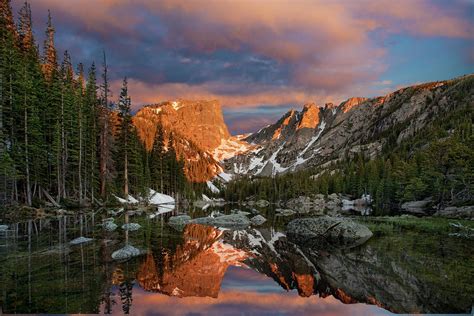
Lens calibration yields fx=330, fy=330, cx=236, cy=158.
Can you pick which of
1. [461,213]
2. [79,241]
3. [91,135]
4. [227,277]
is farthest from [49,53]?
[461,213]

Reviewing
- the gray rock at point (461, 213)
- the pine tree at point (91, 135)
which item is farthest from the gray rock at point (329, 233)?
the pine tree at point (91, 135)

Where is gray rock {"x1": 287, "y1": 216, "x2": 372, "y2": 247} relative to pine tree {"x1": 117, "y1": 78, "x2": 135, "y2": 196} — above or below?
below

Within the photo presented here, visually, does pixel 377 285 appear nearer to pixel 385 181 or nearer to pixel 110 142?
pixel 110 142

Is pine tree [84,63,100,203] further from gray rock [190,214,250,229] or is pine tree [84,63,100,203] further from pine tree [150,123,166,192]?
pine tree [150,123,166,192]

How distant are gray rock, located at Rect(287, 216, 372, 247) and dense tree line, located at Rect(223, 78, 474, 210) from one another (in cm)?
2536

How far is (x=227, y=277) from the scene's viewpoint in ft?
42.8

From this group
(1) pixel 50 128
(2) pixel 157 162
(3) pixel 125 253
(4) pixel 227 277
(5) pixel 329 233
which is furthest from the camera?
(2) pixel 157 162

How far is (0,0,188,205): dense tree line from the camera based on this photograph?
113 ft

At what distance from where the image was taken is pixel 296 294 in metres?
10.5

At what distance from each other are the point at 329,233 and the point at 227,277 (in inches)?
491

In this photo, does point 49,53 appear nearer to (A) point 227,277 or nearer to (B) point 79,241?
(B) point 79,241

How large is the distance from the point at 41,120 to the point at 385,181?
262 ft

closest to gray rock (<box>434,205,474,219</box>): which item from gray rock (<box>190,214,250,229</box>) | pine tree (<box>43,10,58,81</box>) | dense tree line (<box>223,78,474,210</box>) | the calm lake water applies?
dense tree line (<box>223,78,474,210</box>)

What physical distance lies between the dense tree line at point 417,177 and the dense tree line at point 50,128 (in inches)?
1897
